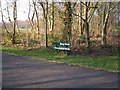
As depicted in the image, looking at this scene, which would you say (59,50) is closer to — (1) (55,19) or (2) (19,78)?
(2) (19,78)

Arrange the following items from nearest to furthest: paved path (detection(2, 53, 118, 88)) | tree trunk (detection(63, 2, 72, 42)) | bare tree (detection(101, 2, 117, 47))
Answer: paved path (detection(2, 53, 118, 88))
bare tree (detection(101, 2, 117, 47))
tree trunk (detection(63, 2, 72, 42))

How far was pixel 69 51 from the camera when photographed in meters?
19.1

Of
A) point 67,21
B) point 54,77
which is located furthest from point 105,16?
point 54,77

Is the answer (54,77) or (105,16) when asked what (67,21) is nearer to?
(105,16)

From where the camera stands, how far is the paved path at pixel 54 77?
9867mm

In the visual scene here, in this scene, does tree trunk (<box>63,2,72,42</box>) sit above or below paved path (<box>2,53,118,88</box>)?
above

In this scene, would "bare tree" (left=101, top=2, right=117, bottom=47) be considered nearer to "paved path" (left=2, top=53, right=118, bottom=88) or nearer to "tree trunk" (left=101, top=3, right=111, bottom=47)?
"tree trunk" (left=101, top=3, right=111, bottom=47)

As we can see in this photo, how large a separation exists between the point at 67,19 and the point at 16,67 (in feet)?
32.6

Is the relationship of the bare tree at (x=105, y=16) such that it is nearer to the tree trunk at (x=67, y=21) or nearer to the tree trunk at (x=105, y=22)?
the tree trunk at (x=105, y=22)

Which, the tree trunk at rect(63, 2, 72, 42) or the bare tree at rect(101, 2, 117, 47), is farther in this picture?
the tree trunk at rect(63, 2, 72, 42)

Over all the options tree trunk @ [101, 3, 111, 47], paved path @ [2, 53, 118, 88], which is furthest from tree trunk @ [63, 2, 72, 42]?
paved path @ [2, 53, 118, 88]

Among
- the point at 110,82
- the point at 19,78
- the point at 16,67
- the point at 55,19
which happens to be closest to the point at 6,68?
the point at 16,67

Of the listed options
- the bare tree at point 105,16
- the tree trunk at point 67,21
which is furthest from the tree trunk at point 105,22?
the tree trunk at point 67,21

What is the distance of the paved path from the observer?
32.4 feet
